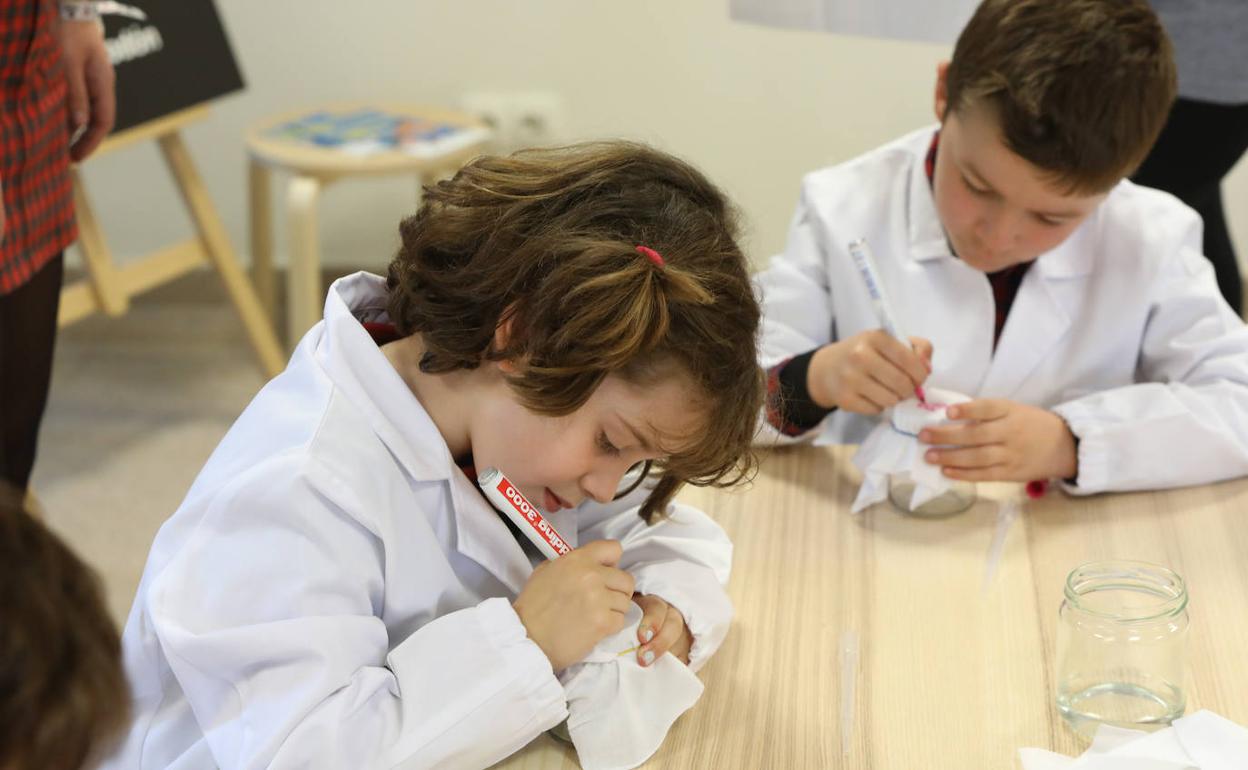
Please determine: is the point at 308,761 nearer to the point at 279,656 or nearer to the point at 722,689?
the point at 279,656

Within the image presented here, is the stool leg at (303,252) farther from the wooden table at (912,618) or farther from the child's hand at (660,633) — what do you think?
the child's hand at (660,633)

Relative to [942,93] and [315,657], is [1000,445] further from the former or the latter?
[315,657]

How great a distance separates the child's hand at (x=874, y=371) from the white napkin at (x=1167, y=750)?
1.29 ft

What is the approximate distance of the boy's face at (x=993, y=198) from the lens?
1.26 meters

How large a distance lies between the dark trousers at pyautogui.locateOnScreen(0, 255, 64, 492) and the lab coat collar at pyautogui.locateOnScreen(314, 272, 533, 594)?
0.67 m

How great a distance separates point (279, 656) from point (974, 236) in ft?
2.76

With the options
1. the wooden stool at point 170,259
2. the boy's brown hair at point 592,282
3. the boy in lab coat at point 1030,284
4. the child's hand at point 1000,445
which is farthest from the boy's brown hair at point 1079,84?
the wooden stool at point 170,259

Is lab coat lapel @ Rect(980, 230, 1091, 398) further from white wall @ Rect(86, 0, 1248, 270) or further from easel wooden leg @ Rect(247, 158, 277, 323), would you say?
easel wooden leg @ Rect(247, 158, 277, 323)

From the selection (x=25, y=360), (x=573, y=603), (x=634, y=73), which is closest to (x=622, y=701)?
(x=573, y=603)

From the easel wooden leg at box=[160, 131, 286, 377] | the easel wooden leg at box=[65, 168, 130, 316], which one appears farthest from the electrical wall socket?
the easel wooden leg at box=[65, 168, 130, 316]

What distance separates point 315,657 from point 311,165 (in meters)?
1.71

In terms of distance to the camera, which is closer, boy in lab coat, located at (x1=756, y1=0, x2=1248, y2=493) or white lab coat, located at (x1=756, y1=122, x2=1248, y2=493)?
boy in lab coat, located at (x1=756, y1=0, x2=1248, y2=493)

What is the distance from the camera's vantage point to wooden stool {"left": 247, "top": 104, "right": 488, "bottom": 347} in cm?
241

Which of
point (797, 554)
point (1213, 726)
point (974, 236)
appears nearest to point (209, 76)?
point (974, 236)
